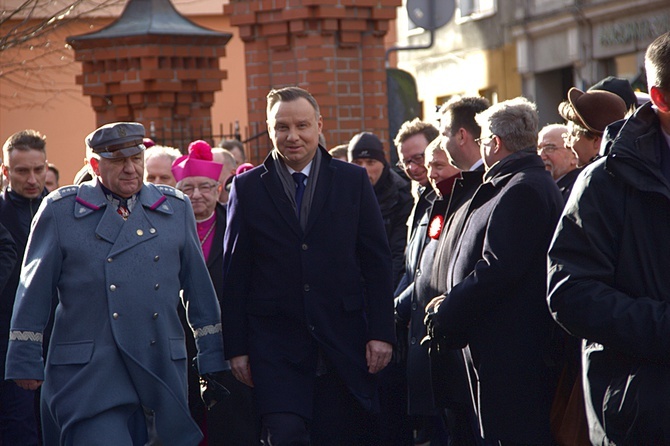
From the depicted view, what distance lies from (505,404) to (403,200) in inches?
151

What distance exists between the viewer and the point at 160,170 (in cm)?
811

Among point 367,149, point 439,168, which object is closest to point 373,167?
point 367,149

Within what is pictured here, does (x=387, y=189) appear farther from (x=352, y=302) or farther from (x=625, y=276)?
(x=625, y=276)

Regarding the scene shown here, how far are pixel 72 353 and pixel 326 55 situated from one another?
5.50 m

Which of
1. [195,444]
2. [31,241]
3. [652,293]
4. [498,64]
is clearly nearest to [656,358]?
[652,293]

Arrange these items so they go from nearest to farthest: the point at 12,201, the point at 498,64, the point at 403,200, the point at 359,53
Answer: the point at 12,201 < the point at 403,200 < the point at 359,53 < the point at 498,64

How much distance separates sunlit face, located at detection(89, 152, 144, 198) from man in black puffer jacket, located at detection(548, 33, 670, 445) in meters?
2.56

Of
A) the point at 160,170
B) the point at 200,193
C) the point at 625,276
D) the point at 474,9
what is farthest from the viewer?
the point at 474,9

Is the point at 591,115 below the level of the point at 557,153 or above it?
above

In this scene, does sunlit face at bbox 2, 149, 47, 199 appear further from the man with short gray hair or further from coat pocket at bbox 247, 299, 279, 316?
coat pocket at bbox 247, 299, 279, 316

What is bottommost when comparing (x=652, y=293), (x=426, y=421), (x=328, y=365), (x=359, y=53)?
(x=426, y=421)

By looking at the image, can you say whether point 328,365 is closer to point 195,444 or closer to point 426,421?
point 195,444

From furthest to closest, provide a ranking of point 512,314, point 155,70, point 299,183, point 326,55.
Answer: point 155,70, point 326,55, point 299,183, point 512,314

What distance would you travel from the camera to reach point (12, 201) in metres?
8.23
